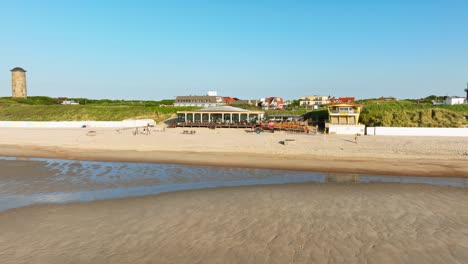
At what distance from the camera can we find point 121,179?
49.5 ft

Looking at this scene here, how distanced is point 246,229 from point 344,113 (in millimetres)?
31477

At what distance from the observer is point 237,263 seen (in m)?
6.75

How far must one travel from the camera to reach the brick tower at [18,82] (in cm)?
9506

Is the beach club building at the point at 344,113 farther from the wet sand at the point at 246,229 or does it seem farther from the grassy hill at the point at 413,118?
the wet sand at the point at 246,229

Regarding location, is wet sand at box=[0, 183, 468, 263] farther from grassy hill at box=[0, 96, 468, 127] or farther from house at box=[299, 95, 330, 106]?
house at box=[299, 95, 330, 106]

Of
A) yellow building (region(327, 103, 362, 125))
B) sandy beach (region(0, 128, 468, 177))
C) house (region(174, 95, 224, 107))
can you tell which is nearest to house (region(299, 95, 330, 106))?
house (region(174, 95, 224, 107))

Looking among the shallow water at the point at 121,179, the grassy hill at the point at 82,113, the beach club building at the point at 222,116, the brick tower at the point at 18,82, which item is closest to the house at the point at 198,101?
the grassy hill at the point at 82,113

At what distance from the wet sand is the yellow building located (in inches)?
989

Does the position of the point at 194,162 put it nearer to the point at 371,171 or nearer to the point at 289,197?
the point at 289,197

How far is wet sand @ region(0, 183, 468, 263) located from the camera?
7157 millimetres

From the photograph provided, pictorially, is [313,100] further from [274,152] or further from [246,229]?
[246,229]

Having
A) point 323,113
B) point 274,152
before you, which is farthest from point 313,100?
point 274,152

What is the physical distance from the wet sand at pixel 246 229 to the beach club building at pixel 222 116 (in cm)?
3026

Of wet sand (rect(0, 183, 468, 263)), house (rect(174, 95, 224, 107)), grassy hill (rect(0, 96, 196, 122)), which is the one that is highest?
house (rect(174, 95, 224, 107))
